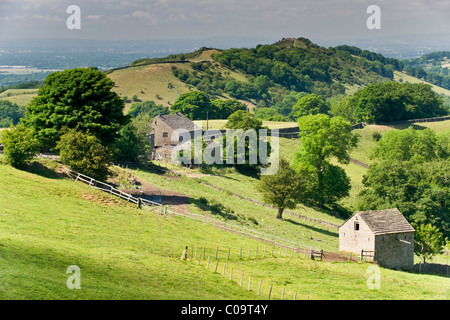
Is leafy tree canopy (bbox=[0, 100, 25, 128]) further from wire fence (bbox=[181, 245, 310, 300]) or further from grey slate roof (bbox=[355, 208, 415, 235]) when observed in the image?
wire fence (bbox=[181, 245, 310, 300])

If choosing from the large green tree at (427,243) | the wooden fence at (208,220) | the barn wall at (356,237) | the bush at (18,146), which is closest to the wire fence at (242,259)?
the wooden fence at (208,220)

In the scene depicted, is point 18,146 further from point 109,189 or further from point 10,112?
point 10,112

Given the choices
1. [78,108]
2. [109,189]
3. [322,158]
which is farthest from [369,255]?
[78,108]

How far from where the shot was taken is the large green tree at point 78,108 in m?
56.6

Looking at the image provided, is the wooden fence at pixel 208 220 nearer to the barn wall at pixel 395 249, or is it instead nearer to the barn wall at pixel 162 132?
the barn wall at pixel 395 249

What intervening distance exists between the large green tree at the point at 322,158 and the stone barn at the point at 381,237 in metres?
22.0

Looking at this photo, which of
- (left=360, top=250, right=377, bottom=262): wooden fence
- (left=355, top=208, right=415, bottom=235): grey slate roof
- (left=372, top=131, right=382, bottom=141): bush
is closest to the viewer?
(left=360, top=250, right=377, bottom=262): wooden fence

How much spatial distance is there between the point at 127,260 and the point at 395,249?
87.1 feet

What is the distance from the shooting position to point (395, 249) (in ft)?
162

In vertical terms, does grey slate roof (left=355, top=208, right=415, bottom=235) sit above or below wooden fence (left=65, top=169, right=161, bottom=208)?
below

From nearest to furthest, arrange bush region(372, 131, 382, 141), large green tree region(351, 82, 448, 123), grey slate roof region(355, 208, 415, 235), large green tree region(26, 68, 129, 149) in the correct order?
1. grey slate roof region(355, 208, 415, 235)
2. large green tree region(26, 68, 129, 149)
3. bush region(372, 131, 382, 141)
4. large green tree region(351, 82, 448, 123)

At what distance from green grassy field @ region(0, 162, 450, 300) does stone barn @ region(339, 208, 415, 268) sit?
3.05 meters

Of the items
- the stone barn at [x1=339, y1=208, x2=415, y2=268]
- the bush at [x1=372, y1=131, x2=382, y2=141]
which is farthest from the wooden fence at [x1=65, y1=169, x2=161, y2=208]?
the bush at [x1=372, y1=131, x2=382, y2=141]

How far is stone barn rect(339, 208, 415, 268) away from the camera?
158 ft
